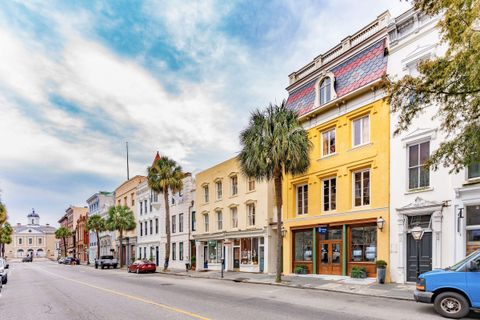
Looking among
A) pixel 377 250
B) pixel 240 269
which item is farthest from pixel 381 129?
pixel 240 269

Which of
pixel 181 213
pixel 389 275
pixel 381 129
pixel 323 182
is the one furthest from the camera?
pixel 181 213

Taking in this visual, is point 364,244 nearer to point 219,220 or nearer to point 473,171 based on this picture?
point 473,171

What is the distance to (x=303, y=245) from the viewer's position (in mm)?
25453

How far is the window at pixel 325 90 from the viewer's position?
952 inches

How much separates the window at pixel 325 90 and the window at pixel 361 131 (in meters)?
2.64

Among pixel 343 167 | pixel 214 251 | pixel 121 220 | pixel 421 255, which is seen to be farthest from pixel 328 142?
pixel 121 220

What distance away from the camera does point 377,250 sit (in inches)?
781

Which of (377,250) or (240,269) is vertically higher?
(377,250)

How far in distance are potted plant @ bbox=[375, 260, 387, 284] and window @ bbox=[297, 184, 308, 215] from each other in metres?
7.20

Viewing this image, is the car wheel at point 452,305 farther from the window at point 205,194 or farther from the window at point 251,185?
the window at point 205,194

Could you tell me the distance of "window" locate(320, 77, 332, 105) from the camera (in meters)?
24.2

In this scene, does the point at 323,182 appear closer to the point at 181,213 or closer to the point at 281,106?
the point at 281,106

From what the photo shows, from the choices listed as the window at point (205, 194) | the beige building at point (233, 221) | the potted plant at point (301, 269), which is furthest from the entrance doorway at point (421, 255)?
the window at point (205, 194)

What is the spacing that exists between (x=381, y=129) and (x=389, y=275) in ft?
23.3
